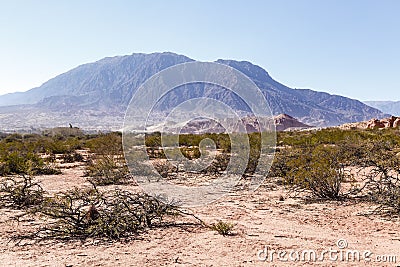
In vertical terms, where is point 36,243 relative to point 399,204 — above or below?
below

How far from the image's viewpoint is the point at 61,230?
6938 mm

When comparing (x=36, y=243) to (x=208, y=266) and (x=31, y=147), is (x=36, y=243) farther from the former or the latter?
(x=31, y=147)

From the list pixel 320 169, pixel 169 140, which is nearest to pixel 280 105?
pixel 169 140

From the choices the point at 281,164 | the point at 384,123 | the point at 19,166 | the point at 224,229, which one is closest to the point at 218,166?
the point at 281,164

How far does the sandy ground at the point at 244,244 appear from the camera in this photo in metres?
5.55

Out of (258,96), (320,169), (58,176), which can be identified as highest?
(258,96)

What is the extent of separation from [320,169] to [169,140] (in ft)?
51.5

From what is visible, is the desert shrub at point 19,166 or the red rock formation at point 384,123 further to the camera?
the red rock formation at point 384,123

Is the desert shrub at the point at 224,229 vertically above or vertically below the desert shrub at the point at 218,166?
below

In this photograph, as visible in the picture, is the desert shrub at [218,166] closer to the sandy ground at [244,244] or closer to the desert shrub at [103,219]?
the sandy ground at [244,244]

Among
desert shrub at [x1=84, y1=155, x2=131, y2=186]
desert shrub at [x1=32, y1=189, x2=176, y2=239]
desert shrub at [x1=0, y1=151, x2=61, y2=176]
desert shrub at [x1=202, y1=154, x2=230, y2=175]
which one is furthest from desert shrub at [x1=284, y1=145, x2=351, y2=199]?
desert shrub at [x1=0, y1=151, x2=61, y2=176]

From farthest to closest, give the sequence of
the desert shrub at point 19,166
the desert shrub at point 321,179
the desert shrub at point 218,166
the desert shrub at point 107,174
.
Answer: the desert shrub at point 19,166
the desert shrub at point 218,166
the desert shrub at point 107,174
the desert shrub at point 321,179

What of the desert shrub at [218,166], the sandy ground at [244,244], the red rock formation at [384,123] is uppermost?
the red rock formation at [384,123]

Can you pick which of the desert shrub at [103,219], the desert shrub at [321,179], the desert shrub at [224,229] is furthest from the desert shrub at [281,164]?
the desert shrub at [224,229]
